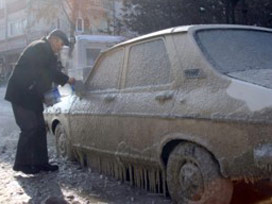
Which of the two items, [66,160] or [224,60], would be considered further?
[66,160]

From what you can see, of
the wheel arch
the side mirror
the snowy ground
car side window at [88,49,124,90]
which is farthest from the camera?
the side mirror

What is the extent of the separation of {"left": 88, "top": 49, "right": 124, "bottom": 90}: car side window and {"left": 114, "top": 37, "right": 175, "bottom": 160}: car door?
215mm

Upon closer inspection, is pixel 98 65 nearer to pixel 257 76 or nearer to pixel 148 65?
pixel 148 65

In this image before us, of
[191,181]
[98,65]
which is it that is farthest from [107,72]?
[191,181]

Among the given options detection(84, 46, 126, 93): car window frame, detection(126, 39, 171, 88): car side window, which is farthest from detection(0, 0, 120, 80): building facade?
detection(126, 39, 171, 88): car side window

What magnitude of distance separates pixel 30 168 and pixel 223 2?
7.51 m

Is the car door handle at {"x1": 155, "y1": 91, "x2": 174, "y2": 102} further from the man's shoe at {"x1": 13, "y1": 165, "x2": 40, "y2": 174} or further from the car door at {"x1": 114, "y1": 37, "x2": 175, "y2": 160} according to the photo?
the man's shoe at {"x1": 13, "y1": 165, "x2": 40, "y2": 174}

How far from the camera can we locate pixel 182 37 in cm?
399

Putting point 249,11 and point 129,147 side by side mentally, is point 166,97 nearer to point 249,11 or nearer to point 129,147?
point 129,147

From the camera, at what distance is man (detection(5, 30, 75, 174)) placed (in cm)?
568

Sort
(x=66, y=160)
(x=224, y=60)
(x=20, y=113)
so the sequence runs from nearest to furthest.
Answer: (x=224, y=60) < (x=20, y=113) < (x=66, y=160)

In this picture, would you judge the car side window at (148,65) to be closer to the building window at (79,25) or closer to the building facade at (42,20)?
the building facade at (42,20)

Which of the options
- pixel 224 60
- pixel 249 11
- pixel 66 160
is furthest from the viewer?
pixel 249 11

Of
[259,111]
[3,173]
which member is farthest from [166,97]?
[3,173]
